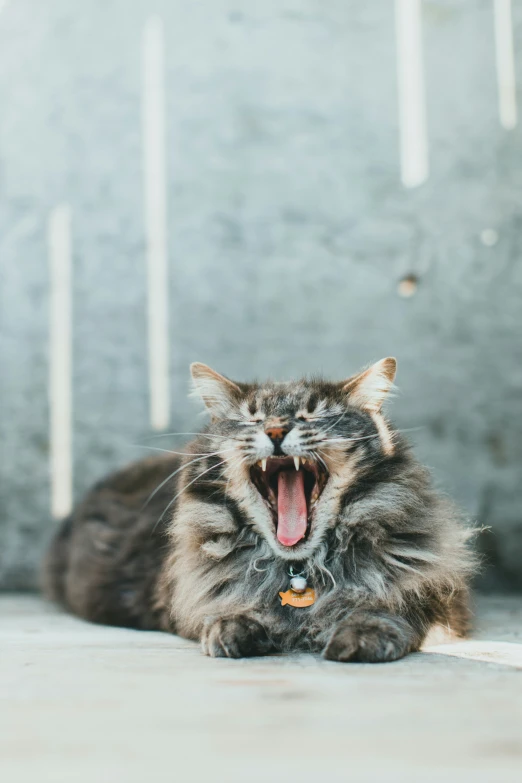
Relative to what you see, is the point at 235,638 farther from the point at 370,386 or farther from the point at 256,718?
the point at 370,386

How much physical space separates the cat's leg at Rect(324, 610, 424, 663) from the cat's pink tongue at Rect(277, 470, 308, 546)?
0.28 meters

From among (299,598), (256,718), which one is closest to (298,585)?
(299,598)

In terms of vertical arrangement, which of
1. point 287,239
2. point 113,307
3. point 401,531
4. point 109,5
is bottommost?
point 401,531

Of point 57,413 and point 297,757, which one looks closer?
point 297,757

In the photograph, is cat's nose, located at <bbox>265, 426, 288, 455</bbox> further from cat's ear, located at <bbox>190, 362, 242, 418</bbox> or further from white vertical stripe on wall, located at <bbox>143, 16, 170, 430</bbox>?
white vertical stripe on wall, located at <bbox>143, 16, 170, 430</bbox>

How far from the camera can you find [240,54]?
13.8ft

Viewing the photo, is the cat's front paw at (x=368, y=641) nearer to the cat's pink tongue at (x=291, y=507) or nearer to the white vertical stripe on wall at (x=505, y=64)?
the cat's pink tongue at (x=291, y=507)

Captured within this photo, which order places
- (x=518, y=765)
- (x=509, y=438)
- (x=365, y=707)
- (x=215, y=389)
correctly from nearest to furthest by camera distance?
(x=518, y=765) → (x=365, y=707) → (x=215, y=389) → (x=509, y=438)

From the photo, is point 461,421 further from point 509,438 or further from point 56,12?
point 56,12

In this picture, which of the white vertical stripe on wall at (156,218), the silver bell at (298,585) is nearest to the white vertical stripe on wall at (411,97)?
the white vertical stripe on wall at (156,218)

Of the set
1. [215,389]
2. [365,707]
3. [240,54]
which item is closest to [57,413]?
[215,389]

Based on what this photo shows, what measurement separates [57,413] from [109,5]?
7.35ft

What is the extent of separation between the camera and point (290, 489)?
7.38 feet

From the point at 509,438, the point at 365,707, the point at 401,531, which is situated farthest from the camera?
the point at 509,438
